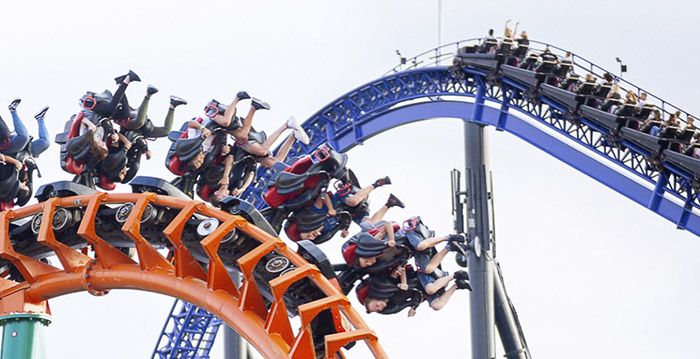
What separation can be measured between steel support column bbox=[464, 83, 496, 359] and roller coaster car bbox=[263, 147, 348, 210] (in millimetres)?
5707

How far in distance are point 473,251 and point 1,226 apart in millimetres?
7521

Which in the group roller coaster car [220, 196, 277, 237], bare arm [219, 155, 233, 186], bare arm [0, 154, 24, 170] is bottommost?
roller coaster car [220, 196, 277, 237]

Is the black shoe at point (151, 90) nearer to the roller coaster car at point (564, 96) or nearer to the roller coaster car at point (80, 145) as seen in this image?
the roller coaster car at point (80, 145)

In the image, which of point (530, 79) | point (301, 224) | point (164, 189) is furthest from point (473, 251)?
point (164, 189)

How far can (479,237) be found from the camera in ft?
55.9

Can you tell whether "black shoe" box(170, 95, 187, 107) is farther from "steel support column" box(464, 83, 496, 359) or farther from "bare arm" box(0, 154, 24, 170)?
"steel support column" box(464, 83, 496, 359)

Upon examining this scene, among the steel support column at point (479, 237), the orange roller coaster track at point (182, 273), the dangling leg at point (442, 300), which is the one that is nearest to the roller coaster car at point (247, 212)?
the orange roller coaster track at point (182, 273)

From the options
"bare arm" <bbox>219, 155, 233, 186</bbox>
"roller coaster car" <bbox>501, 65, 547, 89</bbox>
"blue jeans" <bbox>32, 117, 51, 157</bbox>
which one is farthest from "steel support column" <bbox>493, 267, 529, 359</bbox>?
"blue jeans" <bbox>32, 117, 51, 157</bbox>

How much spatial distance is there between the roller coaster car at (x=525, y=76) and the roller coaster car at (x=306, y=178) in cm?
523

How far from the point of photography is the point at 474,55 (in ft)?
54.7

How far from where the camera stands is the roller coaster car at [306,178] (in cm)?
1084

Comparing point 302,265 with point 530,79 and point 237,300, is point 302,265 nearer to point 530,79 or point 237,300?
point 237,300

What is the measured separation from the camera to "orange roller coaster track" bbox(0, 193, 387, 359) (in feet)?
31.2

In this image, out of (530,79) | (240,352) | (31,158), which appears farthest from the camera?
(240,352)
